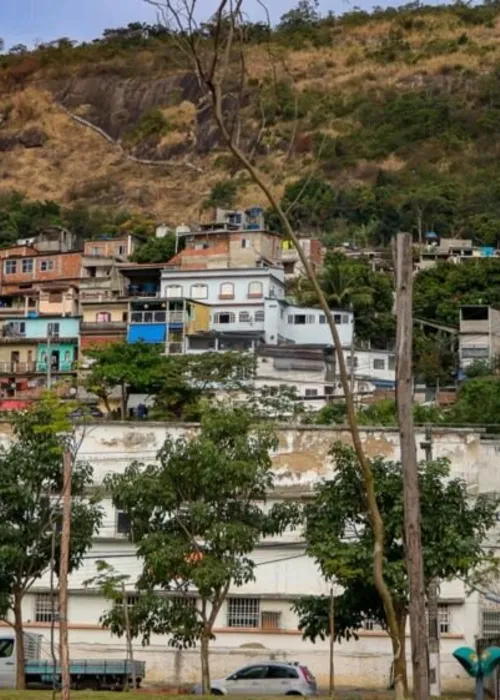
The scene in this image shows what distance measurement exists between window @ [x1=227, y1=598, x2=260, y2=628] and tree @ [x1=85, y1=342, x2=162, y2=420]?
28258 millimetres

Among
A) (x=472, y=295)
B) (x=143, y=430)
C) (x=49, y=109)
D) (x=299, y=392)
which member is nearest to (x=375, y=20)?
(x=49, y=109)

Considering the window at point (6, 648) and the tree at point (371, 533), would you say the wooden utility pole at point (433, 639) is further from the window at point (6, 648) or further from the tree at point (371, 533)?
the window at point (6, 648)

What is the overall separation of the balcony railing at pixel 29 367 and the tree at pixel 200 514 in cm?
4705

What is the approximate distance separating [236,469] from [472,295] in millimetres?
56466

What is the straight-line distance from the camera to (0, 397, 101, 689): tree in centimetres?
2433

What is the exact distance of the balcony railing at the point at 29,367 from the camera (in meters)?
72.4

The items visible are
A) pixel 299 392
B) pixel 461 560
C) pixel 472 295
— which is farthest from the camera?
pixel 472 295

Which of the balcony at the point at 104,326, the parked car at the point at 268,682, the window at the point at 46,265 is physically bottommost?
the parked car at the point at 268,682

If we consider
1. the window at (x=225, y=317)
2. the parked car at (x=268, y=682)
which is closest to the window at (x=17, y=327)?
the window at (x=225, y=317)

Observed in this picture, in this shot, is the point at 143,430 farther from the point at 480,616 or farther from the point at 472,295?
the point at 472,295

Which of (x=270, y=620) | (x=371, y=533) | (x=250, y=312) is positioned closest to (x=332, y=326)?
(x=371, y=533)

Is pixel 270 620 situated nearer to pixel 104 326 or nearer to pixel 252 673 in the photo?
pixel 252 673

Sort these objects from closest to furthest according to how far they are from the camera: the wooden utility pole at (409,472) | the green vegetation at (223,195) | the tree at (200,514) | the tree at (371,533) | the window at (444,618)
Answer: the wooden utility pole at (409,472), the tree at (371,533), the tree at (200,514), the window at (444,618), the green vegetation at (223,195)

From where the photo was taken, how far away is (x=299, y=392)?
2579 inches
